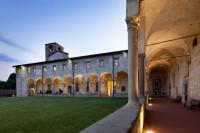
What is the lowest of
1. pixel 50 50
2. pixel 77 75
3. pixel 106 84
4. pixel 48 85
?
pixel 48 85

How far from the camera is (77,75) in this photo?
31.9 meters

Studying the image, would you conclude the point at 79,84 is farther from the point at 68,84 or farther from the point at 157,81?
the point at 157,81

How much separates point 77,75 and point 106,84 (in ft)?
18.4

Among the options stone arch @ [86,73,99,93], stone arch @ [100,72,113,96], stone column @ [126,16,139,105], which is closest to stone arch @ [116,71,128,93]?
stone arch @ [100,72,113,96]

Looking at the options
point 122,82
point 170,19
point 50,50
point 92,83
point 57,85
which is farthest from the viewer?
point 50,50

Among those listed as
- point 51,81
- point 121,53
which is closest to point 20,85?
point 51,81

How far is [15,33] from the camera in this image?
202 ft

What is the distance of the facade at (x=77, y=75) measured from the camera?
28.4m

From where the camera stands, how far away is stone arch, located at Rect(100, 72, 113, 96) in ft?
100

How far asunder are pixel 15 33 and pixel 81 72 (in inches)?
1665

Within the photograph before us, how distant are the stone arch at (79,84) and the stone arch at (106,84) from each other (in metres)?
3.87

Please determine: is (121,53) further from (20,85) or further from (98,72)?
(20,85)

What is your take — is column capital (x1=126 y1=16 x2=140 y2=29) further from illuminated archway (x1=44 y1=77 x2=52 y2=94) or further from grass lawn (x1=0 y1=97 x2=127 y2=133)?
illuminated archway (x1=44 y1=77 x2=52 y2=94)

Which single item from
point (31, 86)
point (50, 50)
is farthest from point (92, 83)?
point (31, 86)
